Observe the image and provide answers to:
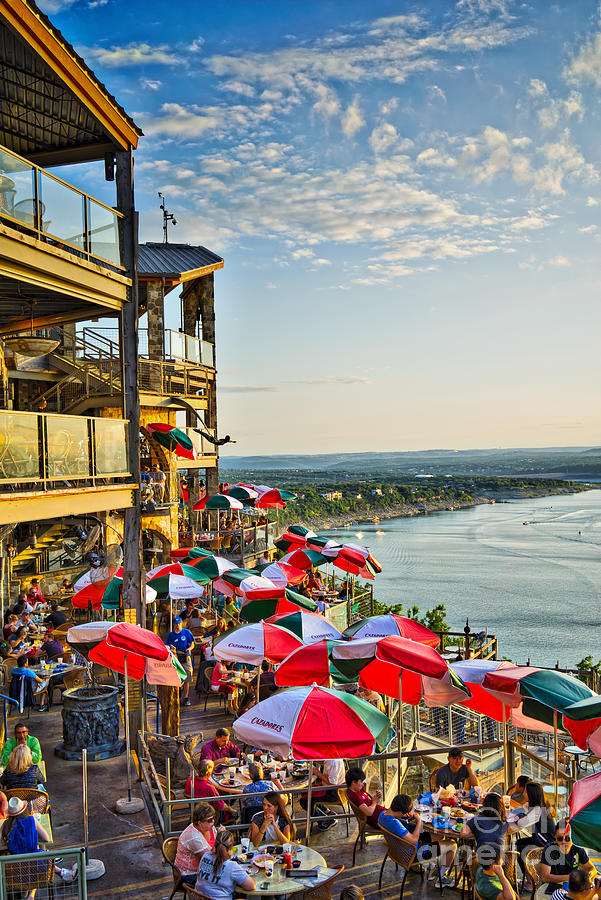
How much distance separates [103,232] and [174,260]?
52.8ft

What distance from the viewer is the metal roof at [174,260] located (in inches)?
1064

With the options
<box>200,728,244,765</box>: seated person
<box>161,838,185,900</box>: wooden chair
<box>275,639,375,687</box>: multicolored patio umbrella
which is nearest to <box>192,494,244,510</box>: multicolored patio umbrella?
<box>200,728,244,765</box>: seated person

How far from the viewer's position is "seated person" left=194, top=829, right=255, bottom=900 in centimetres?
661

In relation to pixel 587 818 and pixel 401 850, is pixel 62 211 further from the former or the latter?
pixel 587 818

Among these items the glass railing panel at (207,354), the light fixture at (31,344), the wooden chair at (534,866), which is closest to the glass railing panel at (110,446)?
Result: the light fixture at (31,344)

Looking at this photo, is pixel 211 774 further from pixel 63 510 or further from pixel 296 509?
pixel 296 509

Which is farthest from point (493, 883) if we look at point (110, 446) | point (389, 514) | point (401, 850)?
point (389, 514)

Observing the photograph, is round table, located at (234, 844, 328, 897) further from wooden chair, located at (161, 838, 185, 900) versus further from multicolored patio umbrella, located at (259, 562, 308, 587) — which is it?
multicolored patio umbrella, located at (259, 562, 308, 587)

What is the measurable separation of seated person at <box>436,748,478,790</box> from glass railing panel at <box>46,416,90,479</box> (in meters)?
7.04

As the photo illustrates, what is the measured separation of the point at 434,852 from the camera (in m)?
8.05

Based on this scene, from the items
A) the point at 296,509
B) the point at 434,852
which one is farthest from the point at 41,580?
the point at 296,509

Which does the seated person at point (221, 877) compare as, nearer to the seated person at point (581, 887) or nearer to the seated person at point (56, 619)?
the seated person at point (581, 887)

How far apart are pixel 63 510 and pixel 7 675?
188 inches

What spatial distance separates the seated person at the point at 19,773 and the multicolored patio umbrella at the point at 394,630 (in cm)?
461
